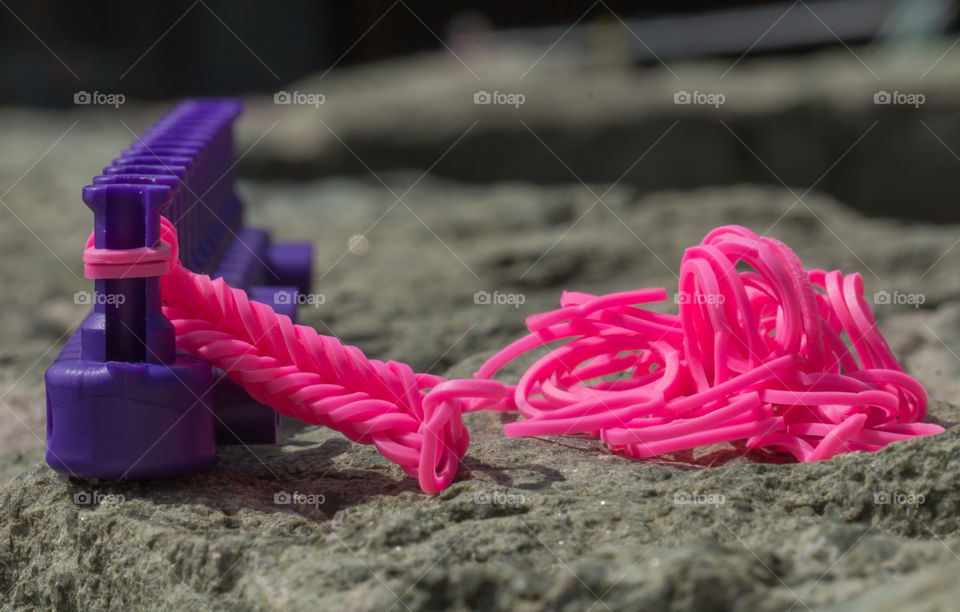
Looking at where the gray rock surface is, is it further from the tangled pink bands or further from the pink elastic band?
the pink elastic band

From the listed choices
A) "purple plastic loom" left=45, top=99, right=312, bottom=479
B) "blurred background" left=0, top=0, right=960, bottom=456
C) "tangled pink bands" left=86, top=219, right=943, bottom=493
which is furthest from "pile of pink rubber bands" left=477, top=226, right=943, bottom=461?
"blurred background" left=0, top=0, right=960, bottom=456

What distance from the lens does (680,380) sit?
1.68 metres

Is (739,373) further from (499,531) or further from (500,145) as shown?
(500,145)

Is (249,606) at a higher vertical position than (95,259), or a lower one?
lower

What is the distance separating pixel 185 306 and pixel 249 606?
0.54 metres

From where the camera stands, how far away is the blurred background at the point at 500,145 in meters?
2.97

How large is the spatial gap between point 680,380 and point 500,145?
146 inches

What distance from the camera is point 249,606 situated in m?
1.17

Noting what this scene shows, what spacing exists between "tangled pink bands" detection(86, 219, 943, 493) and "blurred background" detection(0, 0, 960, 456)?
0.65 metres

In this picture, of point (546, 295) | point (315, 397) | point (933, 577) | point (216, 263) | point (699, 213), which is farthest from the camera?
point (699, 213)

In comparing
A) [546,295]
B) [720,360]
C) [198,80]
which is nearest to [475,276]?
[546,295]

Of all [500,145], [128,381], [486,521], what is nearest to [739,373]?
[486,521]

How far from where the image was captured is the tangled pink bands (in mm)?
1503

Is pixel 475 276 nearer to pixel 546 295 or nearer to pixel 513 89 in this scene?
pixel 546 295
